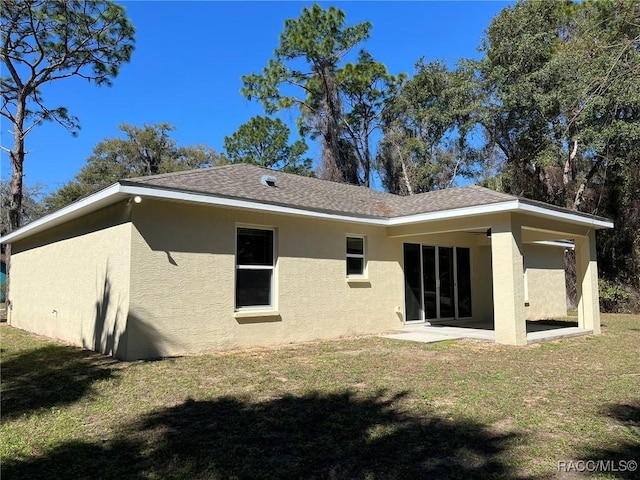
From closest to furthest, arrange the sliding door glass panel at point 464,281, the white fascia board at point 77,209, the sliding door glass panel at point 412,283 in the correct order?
the white fascia board at point 77,209, the sliding door glass panel at point 412,283, the sliding door glass panel at point 464,281

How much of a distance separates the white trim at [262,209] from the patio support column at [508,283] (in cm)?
48

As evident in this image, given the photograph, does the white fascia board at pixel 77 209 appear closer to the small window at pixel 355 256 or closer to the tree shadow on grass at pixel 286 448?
the tree shadow on grass at pixel 286 448

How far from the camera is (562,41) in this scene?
21.4 m

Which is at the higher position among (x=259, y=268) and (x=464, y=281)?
(x=259, y=268)

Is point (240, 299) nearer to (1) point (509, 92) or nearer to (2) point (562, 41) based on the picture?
(1) point (509, 92)

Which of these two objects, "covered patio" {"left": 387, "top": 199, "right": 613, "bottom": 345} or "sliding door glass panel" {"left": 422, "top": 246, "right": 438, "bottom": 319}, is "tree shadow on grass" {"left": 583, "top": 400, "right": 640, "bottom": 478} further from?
"sliding door glass panel" {"left": 422, "top": 246, "right": 438, "bottom": 319}

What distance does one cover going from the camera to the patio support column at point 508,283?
9.54 m

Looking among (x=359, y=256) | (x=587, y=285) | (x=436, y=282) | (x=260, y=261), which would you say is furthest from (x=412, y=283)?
(x=260, y=261)

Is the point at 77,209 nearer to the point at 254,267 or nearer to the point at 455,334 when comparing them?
the point at 254,267

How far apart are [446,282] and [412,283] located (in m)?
1.52

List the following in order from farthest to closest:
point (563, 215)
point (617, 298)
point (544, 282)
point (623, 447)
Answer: point (617, 298) → point (544, 282) → point (563, 215) → point (623, 447)

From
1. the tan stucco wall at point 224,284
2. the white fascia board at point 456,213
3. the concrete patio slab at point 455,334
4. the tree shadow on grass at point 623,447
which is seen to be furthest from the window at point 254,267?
the tree shadow on grass at point 623,447

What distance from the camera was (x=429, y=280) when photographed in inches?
529

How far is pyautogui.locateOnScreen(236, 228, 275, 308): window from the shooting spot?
371 inches
